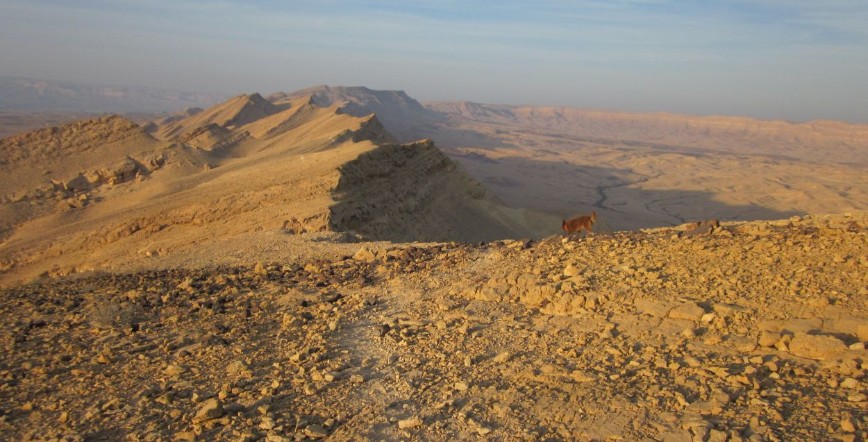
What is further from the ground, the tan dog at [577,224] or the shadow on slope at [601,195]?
the tan dog at [577,224]

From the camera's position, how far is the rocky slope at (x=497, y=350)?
3633 millimetres

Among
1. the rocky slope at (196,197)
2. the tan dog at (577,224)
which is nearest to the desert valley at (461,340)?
the tan dog at (577,224)

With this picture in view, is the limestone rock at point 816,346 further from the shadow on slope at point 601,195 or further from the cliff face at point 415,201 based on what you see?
the shadow on slope at point 601,195

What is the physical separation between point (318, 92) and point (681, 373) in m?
116

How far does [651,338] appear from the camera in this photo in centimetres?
452

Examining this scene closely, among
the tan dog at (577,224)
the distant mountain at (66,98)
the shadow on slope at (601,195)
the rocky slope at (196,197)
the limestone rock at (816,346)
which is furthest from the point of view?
the distant mountain at (66,98)

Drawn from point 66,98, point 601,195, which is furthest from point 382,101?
point 66,98

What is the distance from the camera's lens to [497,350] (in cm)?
467

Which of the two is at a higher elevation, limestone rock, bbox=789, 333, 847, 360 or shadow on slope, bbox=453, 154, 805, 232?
limestone rock, bbox=789, 333, 847, 360

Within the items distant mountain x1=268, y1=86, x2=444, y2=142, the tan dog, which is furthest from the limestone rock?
distant mountain x1=268, y1=86, x2=444, y2=142

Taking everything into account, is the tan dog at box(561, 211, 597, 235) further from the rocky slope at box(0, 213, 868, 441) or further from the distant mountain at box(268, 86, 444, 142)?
the distant mountain at box(268, 86, 444, 142)

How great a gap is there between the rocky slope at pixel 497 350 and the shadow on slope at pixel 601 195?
17.9 meters

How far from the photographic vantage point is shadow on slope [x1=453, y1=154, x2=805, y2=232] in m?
37.2

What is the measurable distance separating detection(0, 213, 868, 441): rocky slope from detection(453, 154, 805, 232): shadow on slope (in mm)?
17893
